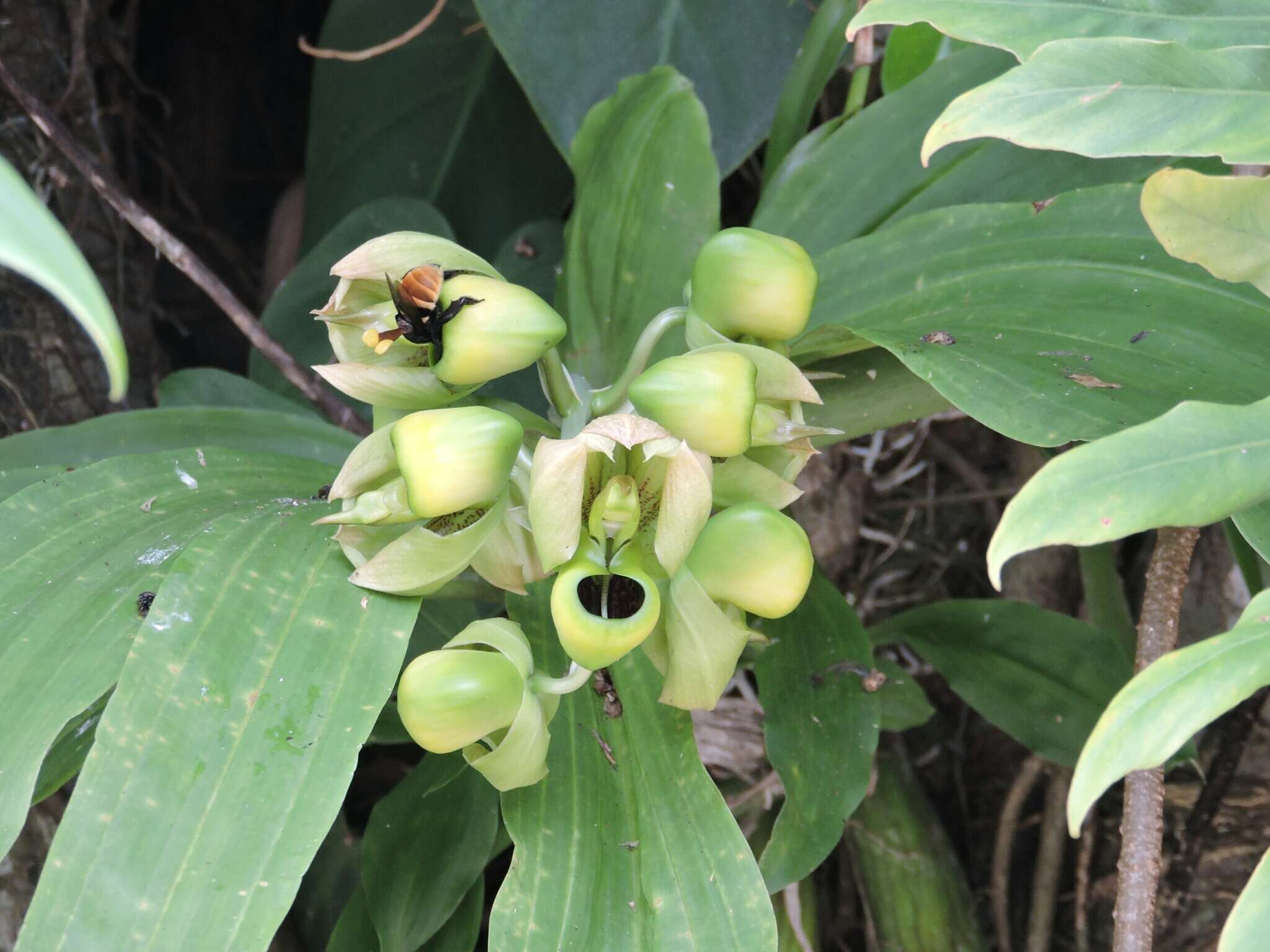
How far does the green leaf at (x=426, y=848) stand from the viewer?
0.61 metres

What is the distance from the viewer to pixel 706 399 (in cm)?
45

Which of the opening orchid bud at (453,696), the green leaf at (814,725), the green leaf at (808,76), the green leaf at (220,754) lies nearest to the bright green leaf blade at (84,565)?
the green leaf at (220,754)

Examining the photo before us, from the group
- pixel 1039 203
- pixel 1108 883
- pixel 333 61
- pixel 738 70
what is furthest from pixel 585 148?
pixel 1108 883

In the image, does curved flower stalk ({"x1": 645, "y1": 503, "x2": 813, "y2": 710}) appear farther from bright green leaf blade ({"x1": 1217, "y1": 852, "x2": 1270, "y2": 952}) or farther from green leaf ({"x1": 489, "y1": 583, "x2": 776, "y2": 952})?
bright green leaf blade ({"x1": 1217, "y1": 852, "x2": 1270, "y2": 952})

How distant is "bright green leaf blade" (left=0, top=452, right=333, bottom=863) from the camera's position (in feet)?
1.38

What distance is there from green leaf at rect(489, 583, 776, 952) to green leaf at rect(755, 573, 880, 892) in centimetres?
11

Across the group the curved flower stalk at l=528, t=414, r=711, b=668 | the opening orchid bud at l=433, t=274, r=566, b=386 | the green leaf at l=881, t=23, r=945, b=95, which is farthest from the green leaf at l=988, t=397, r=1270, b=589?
the green leaf at l=881, t=23, r=945, b=95

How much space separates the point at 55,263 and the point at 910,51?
2.47ft

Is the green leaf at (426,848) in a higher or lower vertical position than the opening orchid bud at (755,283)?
lower

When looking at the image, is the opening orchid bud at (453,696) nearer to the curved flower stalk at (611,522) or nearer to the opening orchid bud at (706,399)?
the curved flower stalk at (611,522)

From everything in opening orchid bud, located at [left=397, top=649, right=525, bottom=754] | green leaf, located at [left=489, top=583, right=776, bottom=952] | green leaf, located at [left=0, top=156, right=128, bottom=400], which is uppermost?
green leaf, located at [left=0, top=156, right=128, bottom=400]

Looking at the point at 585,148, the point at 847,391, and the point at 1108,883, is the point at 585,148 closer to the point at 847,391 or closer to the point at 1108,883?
the point at 847,391

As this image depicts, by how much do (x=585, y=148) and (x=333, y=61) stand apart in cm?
48

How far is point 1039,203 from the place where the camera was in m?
0.56
